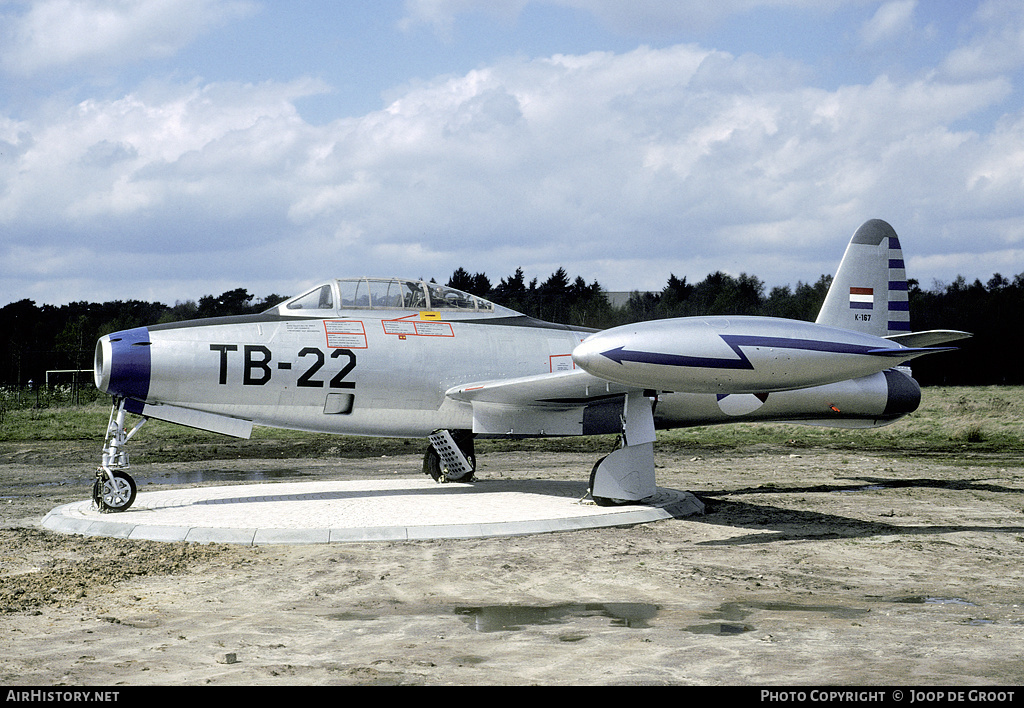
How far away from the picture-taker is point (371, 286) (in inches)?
521

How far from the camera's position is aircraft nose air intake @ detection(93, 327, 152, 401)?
37.7ft

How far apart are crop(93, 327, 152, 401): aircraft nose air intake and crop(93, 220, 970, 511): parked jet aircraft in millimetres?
16

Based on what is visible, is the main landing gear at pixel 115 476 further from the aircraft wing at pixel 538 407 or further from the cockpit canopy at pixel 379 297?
the aircraft wing at pixel 538 407

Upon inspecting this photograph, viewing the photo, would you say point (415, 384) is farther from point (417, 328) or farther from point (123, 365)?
point (123, 365)

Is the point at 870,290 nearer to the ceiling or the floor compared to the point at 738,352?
nearer to the ceiling

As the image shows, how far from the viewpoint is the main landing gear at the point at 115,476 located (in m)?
11.5

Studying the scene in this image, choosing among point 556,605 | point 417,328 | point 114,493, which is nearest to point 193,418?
point 114,493

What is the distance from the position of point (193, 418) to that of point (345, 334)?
90.8 inches

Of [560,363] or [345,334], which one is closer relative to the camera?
[345,334]

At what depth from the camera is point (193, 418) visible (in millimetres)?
12148

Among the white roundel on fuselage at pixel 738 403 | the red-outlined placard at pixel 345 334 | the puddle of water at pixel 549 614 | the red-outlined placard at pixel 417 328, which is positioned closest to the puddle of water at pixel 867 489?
the white roundel on fuselage at pixel 738 403
